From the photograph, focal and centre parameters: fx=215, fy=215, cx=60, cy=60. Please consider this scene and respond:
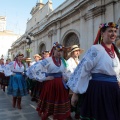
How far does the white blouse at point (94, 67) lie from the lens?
99.1 inches

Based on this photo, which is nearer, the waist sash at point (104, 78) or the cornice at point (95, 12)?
the waist sash at point (104, 78)

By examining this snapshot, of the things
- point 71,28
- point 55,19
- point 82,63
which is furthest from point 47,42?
point 82,63

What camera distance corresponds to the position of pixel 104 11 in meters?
10.7

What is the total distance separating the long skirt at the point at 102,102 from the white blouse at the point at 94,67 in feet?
0.40

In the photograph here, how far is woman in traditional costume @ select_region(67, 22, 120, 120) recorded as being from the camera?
2.47m

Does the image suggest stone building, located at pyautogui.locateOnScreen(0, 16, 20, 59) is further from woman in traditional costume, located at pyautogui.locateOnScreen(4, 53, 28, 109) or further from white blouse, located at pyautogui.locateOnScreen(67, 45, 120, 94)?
white blouse, located at pyautogui.locateOnScreen(67, 45, 120, 94)

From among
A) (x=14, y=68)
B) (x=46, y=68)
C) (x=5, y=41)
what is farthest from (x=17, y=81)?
(x=5, y=41)

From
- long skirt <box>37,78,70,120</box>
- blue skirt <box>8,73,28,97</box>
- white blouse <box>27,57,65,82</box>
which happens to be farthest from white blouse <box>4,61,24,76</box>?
long skirt <box>37,78,70,120</box>

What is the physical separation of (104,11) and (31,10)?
17627 mm

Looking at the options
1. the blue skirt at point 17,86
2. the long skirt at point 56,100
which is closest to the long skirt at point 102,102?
the long skirt at point 56,100

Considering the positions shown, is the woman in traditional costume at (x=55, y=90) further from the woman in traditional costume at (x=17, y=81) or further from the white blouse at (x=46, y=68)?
the woman in traditional costume at (x=17, y=81)

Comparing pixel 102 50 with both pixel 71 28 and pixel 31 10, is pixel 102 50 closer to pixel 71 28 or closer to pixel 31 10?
pixel 71 28

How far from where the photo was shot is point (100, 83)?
2.54 metres

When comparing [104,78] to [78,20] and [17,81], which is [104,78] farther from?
[78,20]
